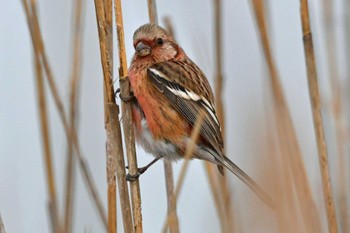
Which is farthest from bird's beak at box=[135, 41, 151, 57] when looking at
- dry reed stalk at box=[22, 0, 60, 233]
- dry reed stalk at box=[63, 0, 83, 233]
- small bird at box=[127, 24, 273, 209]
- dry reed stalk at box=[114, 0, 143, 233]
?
dry reed stalk at box=[22, 0, 60, 233]

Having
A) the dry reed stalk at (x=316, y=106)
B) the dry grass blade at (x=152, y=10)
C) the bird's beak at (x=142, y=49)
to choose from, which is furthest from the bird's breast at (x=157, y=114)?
the dry reed stalk at (x=316, y=106)

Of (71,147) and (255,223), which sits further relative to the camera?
(255,223)

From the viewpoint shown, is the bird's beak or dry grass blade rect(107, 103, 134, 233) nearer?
dry grass blade rect(107, 103, 134, 233)

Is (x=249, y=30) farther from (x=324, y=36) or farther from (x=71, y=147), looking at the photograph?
(x=71, y=147)

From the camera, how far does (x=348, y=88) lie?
2920 millimetres

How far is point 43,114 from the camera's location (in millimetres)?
2451

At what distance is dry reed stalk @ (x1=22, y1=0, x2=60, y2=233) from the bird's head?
28.9 inches

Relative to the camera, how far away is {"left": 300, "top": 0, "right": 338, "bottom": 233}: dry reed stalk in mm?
2439

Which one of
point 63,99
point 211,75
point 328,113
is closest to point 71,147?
point 63,99

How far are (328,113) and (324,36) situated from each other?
1.21 feet

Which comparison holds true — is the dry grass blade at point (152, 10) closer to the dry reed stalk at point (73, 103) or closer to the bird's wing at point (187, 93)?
the dry reed stalk at point (73, 103)

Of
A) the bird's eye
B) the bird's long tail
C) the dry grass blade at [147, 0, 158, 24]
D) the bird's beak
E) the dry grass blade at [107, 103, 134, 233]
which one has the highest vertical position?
the dry grass blade at [147, 0, 158, 24]

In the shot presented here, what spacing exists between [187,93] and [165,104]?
0.16 m

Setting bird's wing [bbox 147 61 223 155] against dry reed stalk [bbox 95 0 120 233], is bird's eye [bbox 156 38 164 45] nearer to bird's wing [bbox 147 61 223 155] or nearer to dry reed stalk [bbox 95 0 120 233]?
bird's wing [bbox 147 61 223 155]
